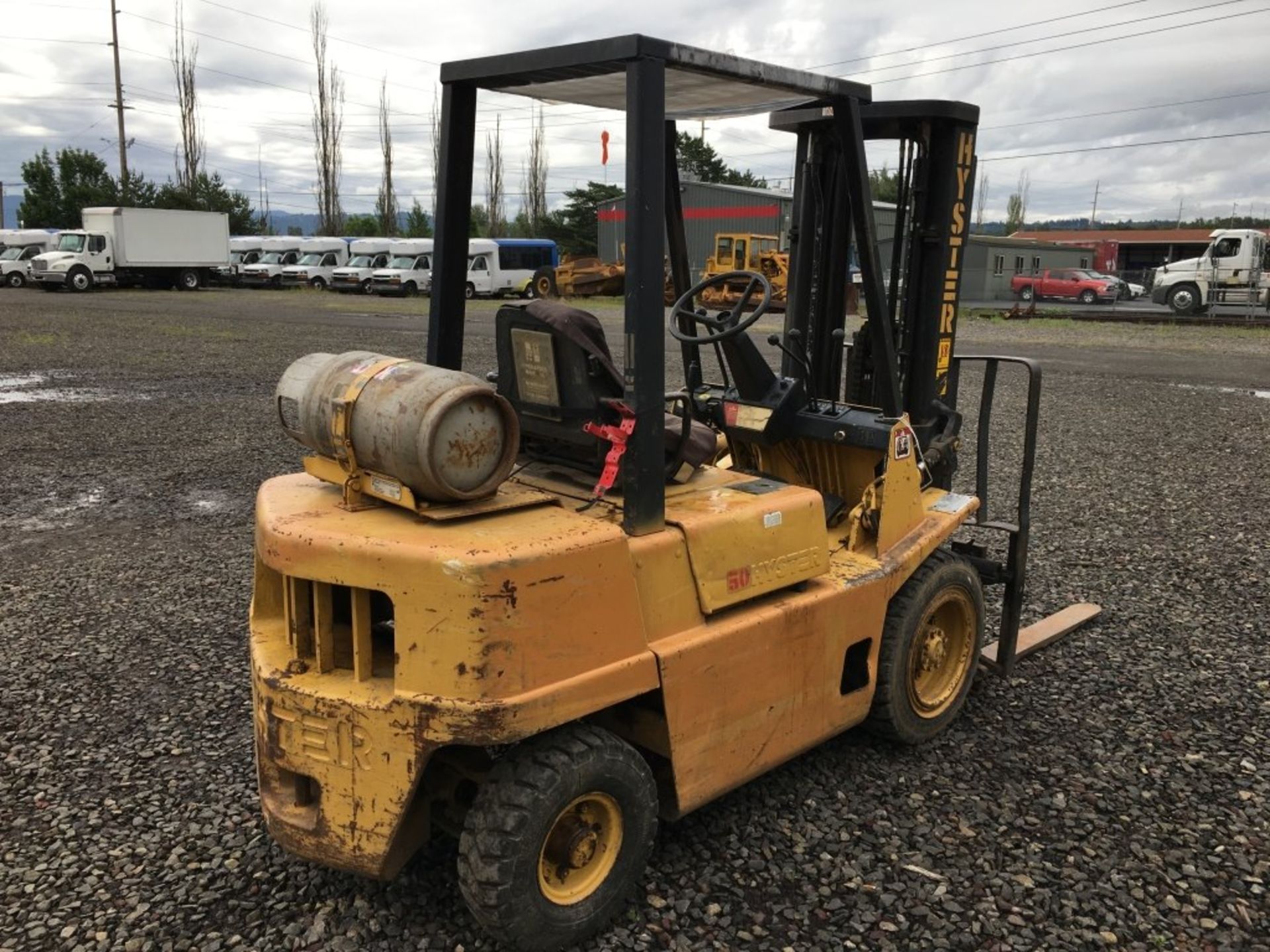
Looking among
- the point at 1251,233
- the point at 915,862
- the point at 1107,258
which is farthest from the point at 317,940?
the point at 1107,258

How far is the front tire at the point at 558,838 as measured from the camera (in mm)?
2865

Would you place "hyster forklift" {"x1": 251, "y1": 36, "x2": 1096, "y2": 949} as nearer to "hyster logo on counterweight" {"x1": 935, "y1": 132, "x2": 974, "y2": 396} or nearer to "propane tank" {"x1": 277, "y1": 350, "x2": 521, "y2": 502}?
"propane tank" {"x1": 277, "y1": 350, "x2": 521, "y2": 502}

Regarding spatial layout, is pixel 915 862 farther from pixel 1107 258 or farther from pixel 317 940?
pixel 1107 258

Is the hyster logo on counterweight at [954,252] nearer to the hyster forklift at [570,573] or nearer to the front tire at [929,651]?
the hyster forklift at [570,573]

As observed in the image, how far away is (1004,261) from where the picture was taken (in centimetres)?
5241

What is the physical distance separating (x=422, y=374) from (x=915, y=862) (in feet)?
7.49

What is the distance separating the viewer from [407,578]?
2.81m

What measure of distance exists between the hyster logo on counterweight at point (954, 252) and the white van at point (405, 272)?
124 ft

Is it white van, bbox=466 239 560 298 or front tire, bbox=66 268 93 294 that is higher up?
white van, bbox=466 239 560 298

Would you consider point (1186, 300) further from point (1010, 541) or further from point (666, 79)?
point (666, 79)

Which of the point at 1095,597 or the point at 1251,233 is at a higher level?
the point at 1251,233

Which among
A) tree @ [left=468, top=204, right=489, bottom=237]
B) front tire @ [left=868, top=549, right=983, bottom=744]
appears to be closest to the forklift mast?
front tire @ [left=868, top=549, right=983, bottom=744]

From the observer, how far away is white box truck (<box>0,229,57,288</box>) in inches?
1588

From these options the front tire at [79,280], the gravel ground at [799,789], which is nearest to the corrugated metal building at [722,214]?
the front tire at [79,280]
